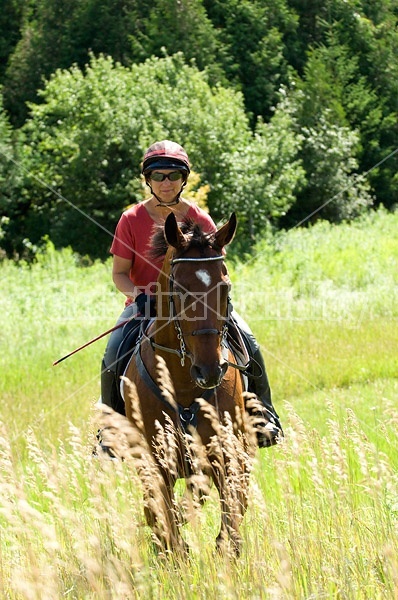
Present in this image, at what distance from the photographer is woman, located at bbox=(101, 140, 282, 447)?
6.08 metres

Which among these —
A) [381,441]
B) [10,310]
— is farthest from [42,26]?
[381,441]

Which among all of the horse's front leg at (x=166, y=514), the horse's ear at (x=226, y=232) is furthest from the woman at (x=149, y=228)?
the horse's front leg at (x=166, y=514)

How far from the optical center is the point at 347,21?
58.6 m

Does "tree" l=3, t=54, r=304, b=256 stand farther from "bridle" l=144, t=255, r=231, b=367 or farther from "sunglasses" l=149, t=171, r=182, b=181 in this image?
"bridle" l=144, t=255, r=231, b=367

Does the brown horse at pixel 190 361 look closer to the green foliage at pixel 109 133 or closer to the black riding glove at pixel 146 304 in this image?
the black riding glove at pixel 146 304

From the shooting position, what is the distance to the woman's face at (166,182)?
19.9 feet

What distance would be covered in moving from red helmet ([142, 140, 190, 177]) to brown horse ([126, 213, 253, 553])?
0.73 m

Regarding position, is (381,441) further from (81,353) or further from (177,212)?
(81,353)

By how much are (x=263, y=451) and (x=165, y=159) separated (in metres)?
3.47

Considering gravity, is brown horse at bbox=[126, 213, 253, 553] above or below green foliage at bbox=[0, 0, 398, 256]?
above

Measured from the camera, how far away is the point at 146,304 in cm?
579

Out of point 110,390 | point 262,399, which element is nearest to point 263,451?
point 262,399

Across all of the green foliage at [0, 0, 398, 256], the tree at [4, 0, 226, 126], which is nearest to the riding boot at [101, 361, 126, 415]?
the green foliage at [0, 0, 398, 256]

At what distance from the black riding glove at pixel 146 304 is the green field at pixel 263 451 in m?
0.92
